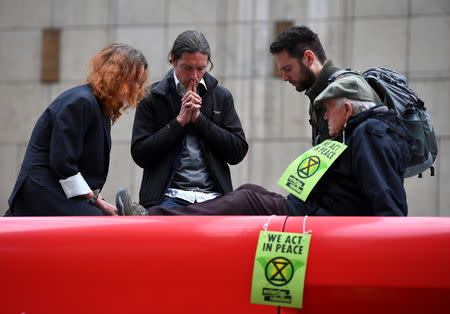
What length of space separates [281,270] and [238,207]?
0.66 meters

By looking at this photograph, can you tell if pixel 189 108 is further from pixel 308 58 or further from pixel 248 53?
pixel 248 53

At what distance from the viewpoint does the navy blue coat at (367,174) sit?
2705 mm

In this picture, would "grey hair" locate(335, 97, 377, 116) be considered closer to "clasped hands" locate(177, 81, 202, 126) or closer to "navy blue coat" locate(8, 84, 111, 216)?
"clasped hands" locate(177, 81, 202, 126)

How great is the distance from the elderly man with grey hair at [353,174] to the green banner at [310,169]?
0.24ft

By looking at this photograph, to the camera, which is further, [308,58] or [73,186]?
[308,58]

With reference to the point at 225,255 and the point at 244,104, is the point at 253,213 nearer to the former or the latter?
the point at 225,255

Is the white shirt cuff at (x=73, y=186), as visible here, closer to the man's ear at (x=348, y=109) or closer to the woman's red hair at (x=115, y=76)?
the woman's red hair at (x=115, y=76)

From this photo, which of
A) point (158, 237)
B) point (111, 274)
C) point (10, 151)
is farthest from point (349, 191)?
point (10, 151)

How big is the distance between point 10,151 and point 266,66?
4036mm

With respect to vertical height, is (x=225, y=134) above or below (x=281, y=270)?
above

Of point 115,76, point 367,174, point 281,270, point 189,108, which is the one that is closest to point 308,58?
point 189,108

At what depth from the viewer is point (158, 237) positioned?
8.81ft

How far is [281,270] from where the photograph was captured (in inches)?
99.0

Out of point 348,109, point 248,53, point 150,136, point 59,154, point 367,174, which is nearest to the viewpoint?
point 367,174
